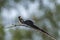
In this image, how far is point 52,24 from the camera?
5.29 m

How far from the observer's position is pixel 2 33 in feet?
16.2

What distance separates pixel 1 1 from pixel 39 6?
3.13 feet

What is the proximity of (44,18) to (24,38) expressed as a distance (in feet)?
2.71

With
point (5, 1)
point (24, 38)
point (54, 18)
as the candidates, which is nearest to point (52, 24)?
point (54, 18)

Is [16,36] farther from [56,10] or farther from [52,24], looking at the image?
[56,10]

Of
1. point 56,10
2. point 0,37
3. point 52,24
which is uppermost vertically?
point 56,10

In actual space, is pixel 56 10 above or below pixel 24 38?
above

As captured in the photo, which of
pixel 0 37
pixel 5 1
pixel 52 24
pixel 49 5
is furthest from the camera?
pixel 5 1

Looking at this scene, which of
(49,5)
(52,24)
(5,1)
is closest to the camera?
(52,24)

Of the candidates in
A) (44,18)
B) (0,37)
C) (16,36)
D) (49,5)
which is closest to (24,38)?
(16,36)

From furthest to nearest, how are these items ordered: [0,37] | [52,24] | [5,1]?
[5,1] < [52,24] < [0,37]

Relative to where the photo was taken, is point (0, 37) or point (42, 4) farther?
point (42, 4)

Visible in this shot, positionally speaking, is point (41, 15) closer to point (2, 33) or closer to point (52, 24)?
point (52, 24)

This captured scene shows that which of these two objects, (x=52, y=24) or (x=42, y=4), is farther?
(x=42, y=4)
